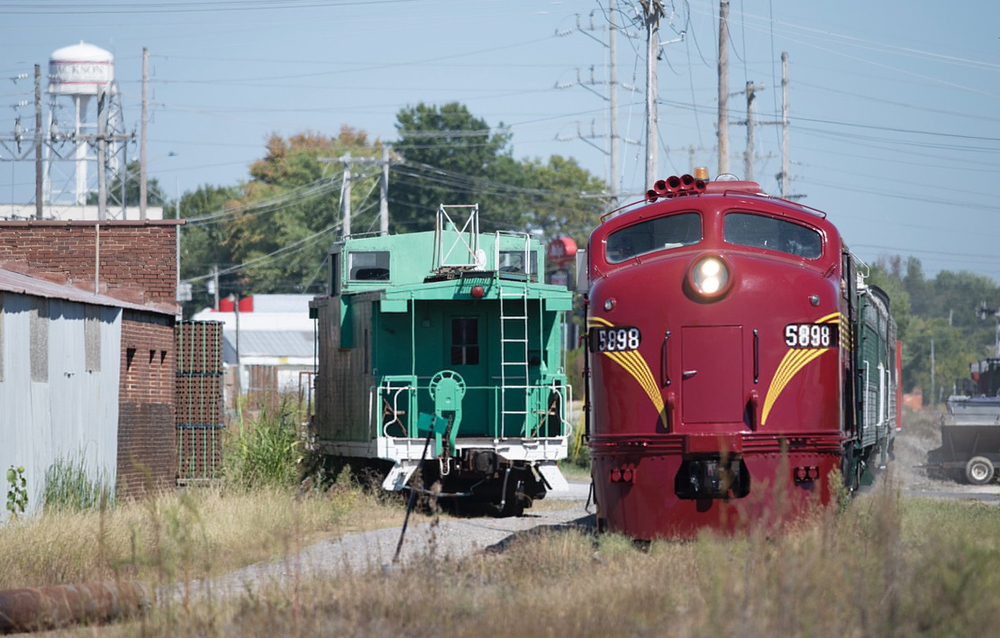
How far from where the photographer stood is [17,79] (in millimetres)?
48625

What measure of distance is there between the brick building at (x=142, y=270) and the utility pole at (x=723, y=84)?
12.1 metres

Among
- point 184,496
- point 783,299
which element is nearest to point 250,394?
point 783,299

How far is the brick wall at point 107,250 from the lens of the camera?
21.6 m

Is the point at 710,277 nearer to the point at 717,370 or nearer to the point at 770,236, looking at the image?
the point at 717,370

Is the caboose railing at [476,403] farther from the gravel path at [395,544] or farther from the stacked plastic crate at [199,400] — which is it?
the stacked plastic crate at [199,400]

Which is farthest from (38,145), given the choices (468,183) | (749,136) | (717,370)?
(717,370)

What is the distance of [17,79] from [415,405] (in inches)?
1424

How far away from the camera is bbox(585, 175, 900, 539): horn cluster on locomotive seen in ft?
36.8

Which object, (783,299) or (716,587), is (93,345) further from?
(716,587)

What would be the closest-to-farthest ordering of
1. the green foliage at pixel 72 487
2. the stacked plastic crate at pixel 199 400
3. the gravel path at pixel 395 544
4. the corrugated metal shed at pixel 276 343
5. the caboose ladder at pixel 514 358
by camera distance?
the gravel path at pixel 395 544
the green foliage at pixel 72 487
the caboose ladder at pixel 514 358
the stacked plastic crate at pixel 199 400
the corrugated metal shed at pixel 276 343

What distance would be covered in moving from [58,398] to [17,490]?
2444mm

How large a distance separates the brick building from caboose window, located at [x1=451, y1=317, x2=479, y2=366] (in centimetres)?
490

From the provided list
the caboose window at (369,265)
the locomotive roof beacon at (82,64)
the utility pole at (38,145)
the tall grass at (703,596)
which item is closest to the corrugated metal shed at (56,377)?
the caboose window at (369,265)

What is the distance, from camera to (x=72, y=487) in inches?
651
